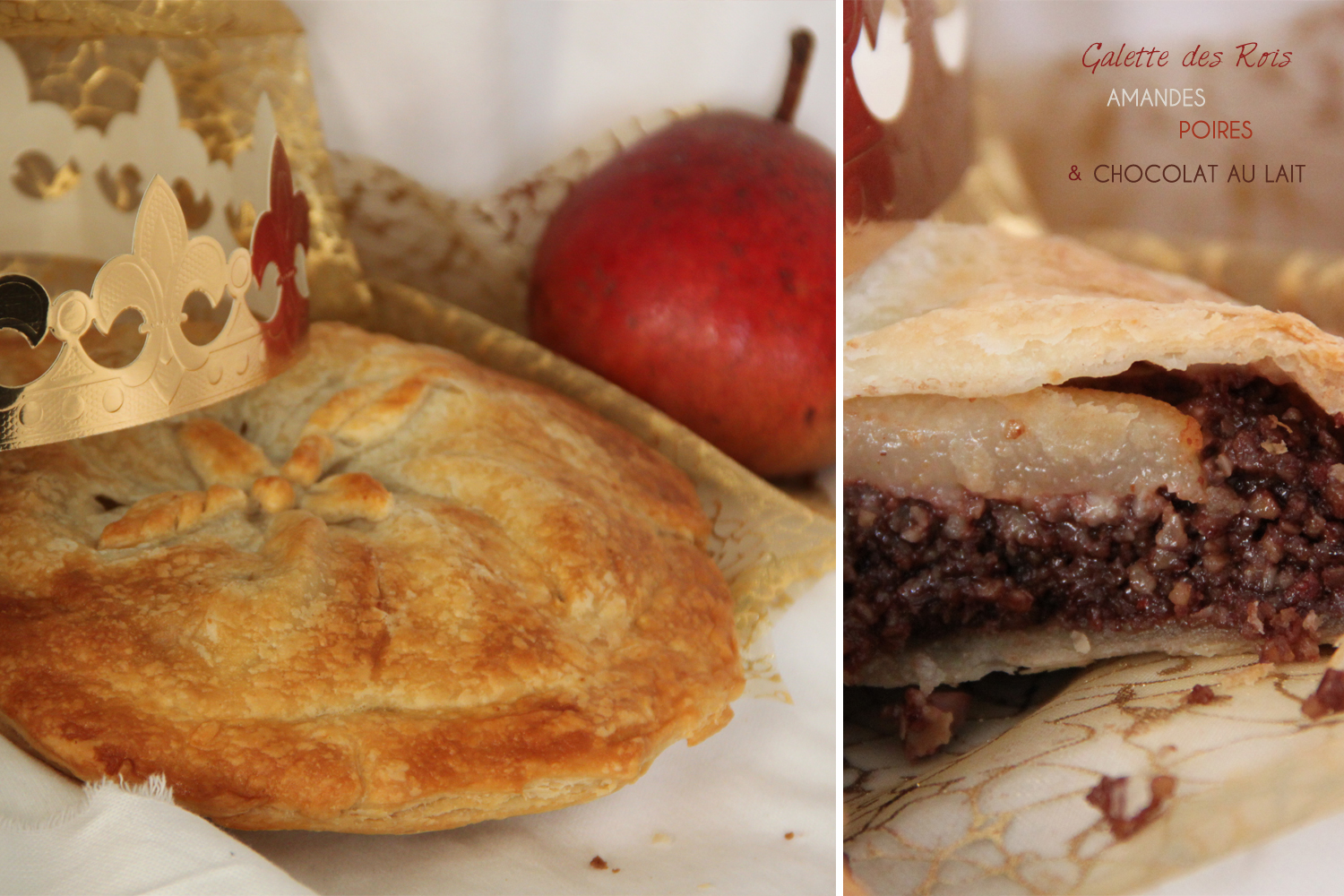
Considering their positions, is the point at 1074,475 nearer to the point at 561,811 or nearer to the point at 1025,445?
the point at 1025,445

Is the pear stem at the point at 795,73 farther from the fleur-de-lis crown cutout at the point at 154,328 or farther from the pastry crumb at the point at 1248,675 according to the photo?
the pastry crumb at the point at 1248,675

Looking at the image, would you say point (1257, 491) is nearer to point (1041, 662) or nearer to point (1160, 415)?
point (1160, 415)

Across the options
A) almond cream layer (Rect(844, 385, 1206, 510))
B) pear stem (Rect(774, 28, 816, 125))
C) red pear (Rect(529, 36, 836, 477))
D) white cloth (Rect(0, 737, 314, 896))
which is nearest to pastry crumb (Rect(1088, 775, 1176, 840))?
almond cream layer (Rect(844, 385, 1206, 510))

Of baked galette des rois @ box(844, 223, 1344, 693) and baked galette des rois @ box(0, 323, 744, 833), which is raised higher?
baked galette des rois @ box(844, 223, 1344, 693)

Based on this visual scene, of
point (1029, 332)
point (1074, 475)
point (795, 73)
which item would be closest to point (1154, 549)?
point (1074, 475)

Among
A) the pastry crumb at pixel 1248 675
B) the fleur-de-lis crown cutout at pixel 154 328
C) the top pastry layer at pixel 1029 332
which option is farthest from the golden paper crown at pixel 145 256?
the pastry crumb at pixel 1248 675

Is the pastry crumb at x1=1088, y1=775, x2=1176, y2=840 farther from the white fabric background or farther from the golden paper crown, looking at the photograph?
the golden paper crown
